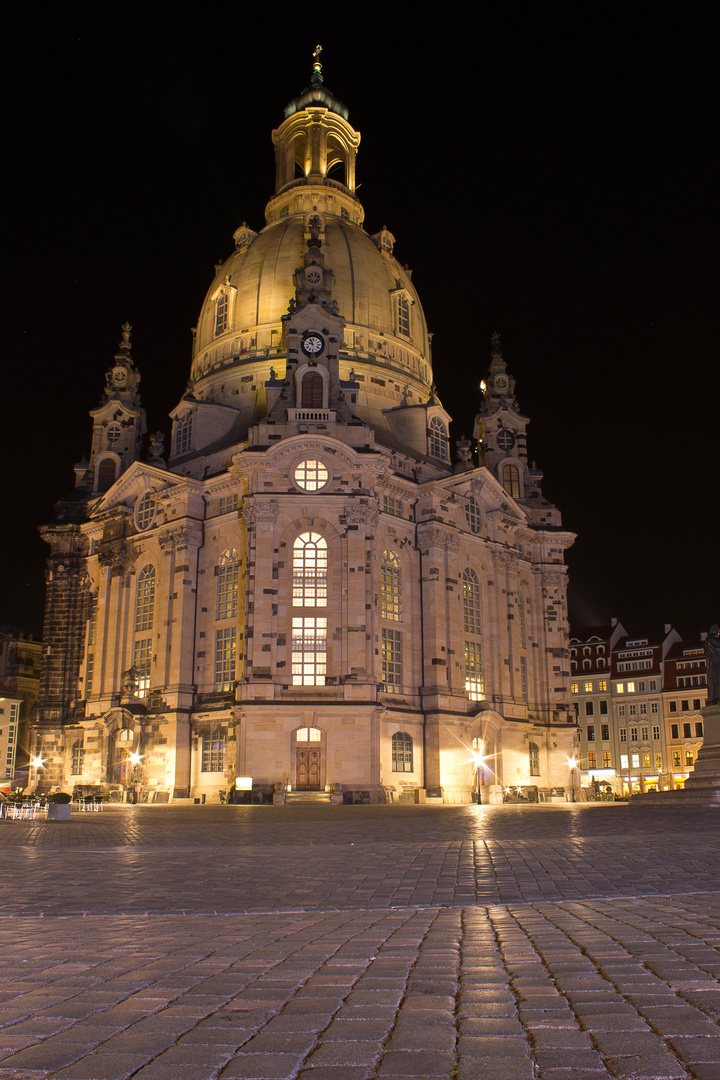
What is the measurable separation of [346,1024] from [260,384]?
65.0 metres

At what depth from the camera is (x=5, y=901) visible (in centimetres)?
1059

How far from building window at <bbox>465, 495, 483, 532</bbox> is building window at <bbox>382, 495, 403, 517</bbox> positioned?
6.40 meters

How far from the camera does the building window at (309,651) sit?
53031 mm

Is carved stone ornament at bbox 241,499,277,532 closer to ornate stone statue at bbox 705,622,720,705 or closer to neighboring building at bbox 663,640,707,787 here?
ornate stone statue at bbox 705,622,720,705

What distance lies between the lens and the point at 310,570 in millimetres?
54781

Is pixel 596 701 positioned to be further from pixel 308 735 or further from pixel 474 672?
pixel 308 735

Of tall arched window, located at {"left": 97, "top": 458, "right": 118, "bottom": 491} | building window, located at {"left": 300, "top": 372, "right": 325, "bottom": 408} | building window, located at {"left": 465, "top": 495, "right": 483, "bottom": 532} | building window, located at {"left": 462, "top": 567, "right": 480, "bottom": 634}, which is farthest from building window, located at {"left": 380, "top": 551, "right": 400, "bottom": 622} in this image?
tall arched window, located at {"left": 97, "top": 458, "right": 118, "bottom": 491}

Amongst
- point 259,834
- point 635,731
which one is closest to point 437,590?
point 259,834

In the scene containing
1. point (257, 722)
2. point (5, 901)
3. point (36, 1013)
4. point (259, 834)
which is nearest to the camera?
point (36, 1013)

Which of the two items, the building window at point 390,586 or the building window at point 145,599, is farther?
the building window at point 145,599

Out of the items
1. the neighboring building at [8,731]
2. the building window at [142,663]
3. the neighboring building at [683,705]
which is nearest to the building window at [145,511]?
the building window at [142,663]

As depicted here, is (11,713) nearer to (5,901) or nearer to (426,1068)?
(5,901)

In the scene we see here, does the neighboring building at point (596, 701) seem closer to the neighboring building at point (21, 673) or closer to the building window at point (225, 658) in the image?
the building window at point (225, 658)

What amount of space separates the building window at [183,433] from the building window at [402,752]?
2672 centimetres
